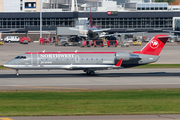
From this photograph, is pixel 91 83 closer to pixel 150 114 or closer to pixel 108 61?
pixel 108 61

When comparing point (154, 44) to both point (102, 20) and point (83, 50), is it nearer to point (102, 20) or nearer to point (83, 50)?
point (83, 50)

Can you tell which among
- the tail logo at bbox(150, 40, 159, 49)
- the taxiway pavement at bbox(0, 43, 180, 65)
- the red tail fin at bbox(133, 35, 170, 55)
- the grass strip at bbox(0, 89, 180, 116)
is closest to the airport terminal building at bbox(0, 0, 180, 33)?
the taxiway pavement at bbox(0, 43, 180, 65)

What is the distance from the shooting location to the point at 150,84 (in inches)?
1287

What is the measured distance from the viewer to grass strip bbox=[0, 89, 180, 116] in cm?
1961

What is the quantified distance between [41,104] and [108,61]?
17.4 m

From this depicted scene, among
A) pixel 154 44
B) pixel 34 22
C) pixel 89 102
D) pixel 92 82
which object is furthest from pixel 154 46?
pixel 34 22

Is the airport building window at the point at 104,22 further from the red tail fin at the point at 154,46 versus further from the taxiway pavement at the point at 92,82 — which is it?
the taxiway pavement at the point at 92,82

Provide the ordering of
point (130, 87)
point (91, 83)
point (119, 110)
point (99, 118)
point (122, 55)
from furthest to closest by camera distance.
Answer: point (122, 55)
point (91, 83)
point (130, 87)
point (119, 110)
point (99, 118)

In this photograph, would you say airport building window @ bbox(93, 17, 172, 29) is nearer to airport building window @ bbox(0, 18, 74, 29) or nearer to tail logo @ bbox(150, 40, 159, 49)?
airport building window @ bbox(0, 18, 74, 29)

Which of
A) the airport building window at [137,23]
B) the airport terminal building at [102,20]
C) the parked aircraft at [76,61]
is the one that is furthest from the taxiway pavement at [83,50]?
the airport building window at [137,23]

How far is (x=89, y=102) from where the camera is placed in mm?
22578

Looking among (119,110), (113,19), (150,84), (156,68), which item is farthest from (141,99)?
(113,19)

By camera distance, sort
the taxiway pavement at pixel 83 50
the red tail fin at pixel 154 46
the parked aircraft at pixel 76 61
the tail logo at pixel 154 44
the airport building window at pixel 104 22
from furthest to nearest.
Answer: the airport building window at pixel 104 22, the taxiway pavement at pixel 83 50, the tail logo at pixel 154 44, the red tail fin at pixel 154 46, the parked aircraft at pixel 76 61

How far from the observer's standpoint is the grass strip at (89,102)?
19.6 metres
